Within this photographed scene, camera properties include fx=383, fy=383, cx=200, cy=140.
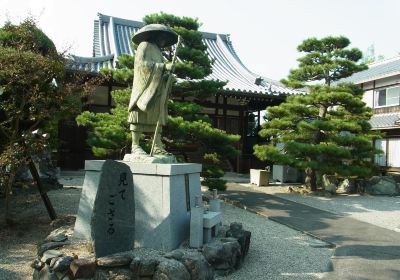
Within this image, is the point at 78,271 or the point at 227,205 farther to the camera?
the point at 227,205

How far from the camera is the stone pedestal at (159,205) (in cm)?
574

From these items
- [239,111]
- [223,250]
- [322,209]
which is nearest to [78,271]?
[223,250]

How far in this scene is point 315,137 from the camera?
1427cm

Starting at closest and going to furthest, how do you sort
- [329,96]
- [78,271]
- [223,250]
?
[78,271] < [223,250] < [329,96]

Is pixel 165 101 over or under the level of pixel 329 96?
under

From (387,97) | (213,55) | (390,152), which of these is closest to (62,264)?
(390,152)

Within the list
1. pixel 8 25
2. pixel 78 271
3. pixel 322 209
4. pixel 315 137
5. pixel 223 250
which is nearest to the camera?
pixel 78 271

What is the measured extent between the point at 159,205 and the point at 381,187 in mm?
12062

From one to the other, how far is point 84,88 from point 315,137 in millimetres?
8961

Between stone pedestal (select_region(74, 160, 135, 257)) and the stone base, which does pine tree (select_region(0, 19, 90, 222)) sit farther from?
stone pedestal (select_region(74, 160, 135, 257))

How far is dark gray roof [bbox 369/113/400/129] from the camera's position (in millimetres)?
18239

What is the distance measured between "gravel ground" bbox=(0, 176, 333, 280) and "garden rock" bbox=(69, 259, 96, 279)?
4.15ft

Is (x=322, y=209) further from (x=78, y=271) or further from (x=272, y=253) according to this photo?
(x=78, y=271)

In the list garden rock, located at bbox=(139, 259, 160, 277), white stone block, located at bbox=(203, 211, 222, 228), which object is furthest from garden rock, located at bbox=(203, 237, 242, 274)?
garden rock, located at bbox=(139, 259, 160, 277)
